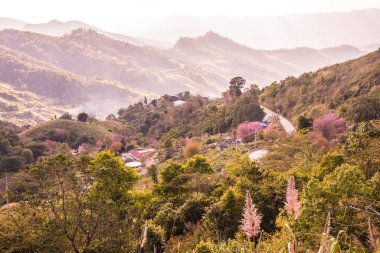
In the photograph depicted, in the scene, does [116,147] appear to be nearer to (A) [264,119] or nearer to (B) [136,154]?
(B) [136,154]

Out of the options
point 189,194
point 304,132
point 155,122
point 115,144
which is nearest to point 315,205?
point 189,194

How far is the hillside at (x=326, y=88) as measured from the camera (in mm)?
55312

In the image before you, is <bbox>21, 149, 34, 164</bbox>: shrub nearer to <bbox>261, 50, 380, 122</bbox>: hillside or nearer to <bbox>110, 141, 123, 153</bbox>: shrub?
<bbox>110, 141, 123, 153</bbox>: shrub

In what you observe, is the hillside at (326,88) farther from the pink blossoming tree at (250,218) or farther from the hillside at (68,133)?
the pink blossoming tree at (250,218)

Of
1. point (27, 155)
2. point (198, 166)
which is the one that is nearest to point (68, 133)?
point (27, 155)

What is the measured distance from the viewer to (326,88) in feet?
214

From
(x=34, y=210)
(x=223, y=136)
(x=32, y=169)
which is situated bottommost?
(x=223, y=136)

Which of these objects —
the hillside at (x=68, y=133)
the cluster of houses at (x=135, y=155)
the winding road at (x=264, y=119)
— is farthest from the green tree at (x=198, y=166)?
the hillside at (x=68, y=133)

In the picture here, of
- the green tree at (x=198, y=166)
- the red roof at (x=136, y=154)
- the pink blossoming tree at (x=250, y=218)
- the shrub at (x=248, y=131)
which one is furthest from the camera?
the red roof at (x=136, y=154)

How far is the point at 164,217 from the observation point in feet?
69.2

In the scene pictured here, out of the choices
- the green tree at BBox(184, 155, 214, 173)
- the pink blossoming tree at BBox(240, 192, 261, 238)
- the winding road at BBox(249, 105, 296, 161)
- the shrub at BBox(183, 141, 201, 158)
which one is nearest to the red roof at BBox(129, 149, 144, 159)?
the shrub at BBox(183, 141, 201, 158)

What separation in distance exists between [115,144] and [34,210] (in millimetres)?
59004

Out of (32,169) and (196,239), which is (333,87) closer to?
(196,239)

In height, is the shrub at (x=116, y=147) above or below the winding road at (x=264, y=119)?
below
